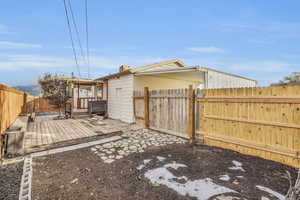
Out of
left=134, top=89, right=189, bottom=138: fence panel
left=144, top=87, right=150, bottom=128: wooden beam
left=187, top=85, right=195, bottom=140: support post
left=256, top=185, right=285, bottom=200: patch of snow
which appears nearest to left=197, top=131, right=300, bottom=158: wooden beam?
left=187, top=85, right=195, bottom=140: support post

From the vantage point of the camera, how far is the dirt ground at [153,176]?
209 centimetres

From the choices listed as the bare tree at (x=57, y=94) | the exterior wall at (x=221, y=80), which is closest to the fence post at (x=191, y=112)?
the exterior wall at (x=221, y=80)

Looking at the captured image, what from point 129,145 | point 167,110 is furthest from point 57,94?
point 167,110

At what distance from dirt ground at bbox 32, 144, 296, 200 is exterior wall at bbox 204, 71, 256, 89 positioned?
3.62m

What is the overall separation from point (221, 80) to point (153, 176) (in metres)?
6.43

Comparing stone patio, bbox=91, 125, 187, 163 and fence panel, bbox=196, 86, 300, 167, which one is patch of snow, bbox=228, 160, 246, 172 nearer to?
fence panel, bbox=196, 86, 300, 167

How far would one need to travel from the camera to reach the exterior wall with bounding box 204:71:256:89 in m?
6.48

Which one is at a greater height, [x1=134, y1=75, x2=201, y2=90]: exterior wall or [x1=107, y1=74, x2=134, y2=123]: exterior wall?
[x1=134, y1=75, x2=201, y2=90]: exterior wall

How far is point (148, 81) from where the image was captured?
8.00m

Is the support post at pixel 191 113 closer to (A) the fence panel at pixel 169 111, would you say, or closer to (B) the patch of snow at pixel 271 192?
(A) the fence panel at pixel 169 111

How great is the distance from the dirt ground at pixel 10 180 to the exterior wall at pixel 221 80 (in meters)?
6.46

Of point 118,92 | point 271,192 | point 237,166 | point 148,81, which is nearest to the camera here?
point 271,192

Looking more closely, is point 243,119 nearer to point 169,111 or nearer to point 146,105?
point 169,111

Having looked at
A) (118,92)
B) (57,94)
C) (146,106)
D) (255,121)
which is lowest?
(255,121)
